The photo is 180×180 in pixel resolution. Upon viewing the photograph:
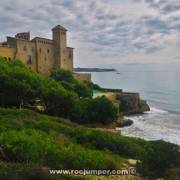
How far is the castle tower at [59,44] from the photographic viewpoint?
51562 millimetres

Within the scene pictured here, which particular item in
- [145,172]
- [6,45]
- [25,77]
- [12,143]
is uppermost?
[6,45]

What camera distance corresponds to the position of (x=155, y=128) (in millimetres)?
33938

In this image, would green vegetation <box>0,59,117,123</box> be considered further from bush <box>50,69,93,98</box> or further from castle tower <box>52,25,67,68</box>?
castle tower <box>52,25,67,68</box>

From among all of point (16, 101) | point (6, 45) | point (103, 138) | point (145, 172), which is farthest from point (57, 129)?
point (6, 45)

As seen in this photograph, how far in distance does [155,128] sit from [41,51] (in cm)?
2313

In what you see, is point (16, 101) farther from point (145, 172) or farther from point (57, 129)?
point (145, 172)

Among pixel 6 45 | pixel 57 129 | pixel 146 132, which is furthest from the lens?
pixel 6 45

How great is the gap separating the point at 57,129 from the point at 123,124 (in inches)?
780

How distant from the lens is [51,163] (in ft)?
32.2

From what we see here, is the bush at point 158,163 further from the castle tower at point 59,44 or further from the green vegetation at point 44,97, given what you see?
the castle tower at point 59,44

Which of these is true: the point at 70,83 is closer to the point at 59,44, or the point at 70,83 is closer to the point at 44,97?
the point at 59,44

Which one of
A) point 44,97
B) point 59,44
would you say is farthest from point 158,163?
point 59,44

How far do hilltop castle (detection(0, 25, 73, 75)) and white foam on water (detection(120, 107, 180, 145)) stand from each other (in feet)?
54.9

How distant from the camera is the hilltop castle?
4456 cm
